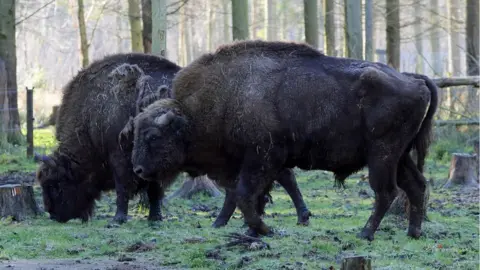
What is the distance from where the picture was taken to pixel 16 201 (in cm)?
1066

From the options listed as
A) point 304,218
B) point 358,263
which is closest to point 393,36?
point 304,218

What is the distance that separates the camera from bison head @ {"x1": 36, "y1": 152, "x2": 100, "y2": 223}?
10875 mm

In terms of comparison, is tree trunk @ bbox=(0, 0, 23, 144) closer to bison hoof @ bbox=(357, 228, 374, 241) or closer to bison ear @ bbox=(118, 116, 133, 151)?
bison ear @ bbox=(118, 116, 133, 151)

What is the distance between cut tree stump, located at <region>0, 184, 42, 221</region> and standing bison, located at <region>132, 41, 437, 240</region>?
2.48 m

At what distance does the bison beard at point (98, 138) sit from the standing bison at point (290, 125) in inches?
60.2

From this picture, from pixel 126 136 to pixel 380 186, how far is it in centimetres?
306

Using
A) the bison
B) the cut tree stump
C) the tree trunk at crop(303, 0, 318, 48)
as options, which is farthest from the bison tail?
the tree trunk at crop(303, 0, 318, 48)

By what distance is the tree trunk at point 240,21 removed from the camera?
15227 mm

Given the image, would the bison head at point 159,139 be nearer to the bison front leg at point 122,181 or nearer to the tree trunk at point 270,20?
the bison front leg at point 122,181

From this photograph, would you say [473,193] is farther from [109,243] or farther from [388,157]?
[109,243]

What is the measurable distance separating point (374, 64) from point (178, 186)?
19.5 ft

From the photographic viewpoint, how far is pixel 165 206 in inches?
464

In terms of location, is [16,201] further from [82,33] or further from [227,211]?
[82,33]

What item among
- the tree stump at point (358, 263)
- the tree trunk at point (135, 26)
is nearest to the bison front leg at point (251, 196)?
the tree stump at point (358, 263)
